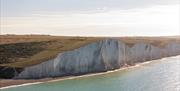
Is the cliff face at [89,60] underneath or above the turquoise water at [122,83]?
above

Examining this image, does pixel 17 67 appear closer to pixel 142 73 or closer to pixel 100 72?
pixel 100 72

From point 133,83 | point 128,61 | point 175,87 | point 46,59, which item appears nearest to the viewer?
point 175,87

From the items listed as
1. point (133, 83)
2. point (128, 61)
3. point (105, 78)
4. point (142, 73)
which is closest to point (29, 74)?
point (105, 78)

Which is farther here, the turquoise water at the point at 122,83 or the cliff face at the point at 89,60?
the cliff face at the point at 89,60

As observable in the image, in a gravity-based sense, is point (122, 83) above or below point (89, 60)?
below

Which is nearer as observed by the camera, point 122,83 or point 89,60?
point 122,83
